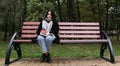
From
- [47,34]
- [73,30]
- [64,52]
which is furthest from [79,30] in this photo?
[64,52]

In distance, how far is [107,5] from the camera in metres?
23.1

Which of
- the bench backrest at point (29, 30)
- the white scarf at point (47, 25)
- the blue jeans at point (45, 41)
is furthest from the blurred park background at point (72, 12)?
the blue jeans at point (45, 41)

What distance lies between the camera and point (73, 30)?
10.0 metres

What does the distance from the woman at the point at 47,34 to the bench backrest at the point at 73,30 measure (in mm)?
592

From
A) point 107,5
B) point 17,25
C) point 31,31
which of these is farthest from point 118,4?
point 31,31

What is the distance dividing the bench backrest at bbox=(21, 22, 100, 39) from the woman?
592mm

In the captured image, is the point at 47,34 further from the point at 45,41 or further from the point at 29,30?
the point at 29,30

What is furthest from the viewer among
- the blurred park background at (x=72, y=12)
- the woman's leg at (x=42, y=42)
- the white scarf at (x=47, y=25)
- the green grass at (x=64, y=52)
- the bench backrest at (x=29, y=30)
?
the blurred park background at (x=72, y=12)

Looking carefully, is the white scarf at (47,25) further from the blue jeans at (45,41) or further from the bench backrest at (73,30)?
the bench backrest at (73,30)

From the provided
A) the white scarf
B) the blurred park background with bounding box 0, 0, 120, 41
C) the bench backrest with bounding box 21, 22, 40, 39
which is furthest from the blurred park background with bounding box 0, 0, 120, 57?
the white scarf

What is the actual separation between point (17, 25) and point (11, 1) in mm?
5847

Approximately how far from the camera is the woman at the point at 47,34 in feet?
29.0

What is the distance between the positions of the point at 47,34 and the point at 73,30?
48.8 inches

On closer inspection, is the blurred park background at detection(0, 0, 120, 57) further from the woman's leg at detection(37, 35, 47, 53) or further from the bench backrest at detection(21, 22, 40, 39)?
the woman's leg at detection(37, 35, 47, 53)
